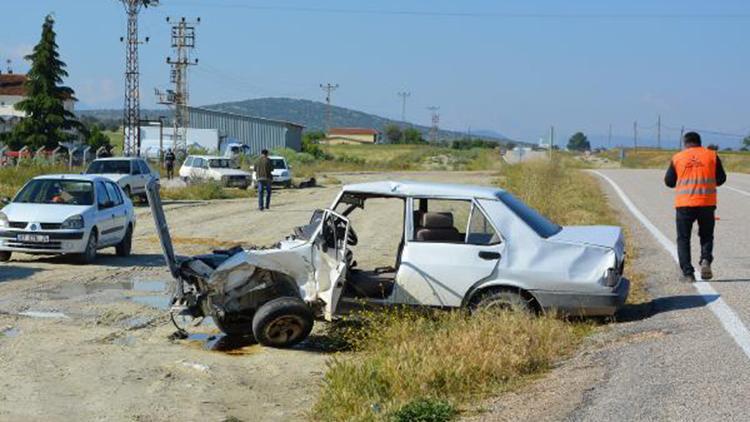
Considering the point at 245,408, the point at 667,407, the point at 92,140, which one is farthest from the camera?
the point at 92,140

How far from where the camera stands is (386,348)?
854 centimetres

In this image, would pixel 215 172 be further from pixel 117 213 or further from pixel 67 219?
pixel 67 219

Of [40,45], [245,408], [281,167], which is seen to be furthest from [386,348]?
[40,45]

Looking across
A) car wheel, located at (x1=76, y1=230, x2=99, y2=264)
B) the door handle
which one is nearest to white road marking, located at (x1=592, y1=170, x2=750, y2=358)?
the door handle

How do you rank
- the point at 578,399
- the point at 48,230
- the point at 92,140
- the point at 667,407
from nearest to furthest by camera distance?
the point at 667,407 < the point at 578,399 < the point at 48,230 < the point at 92,140

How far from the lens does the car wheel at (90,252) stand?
55.3ft

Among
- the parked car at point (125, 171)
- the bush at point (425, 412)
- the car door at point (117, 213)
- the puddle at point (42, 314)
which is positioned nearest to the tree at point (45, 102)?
the parked car at point (125, 171)

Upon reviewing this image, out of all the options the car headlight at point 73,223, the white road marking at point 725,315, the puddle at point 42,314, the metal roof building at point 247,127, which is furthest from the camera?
the metal roof building at point 247,127

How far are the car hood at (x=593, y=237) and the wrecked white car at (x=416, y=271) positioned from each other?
0.07 ft

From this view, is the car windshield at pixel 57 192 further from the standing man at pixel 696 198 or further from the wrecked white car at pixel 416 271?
the standing man at pixel 696 198

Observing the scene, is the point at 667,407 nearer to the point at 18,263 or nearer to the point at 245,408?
the point at 245,408

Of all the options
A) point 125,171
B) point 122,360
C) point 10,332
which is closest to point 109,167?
point 125,171

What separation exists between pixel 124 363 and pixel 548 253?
4057 millimetres

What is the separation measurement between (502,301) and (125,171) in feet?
83.3
